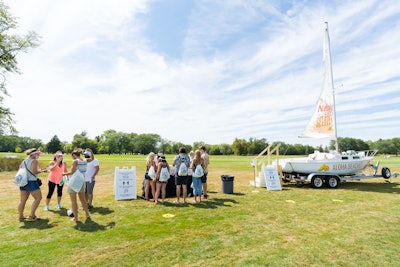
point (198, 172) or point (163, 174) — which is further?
point (198, 172)

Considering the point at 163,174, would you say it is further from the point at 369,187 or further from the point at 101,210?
the point at 369,187

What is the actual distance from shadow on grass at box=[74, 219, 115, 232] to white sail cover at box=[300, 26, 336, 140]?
1218cm

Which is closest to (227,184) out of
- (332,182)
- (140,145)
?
(332,182)

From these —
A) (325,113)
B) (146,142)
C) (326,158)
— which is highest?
(146,142)

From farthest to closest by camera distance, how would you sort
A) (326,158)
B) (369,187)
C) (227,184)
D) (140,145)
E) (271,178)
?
(140,145) → (326,158) → (369,187) → (271,178) → (227,184)

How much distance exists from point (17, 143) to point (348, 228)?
514 feet

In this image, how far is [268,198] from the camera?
902cm

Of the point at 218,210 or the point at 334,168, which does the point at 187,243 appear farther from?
the point at 334,168

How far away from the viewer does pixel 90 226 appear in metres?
5.56

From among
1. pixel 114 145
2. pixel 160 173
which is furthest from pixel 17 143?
pixel 160 173

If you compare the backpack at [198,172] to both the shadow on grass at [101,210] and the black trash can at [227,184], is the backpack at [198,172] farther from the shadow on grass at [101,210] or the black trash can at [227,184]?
the shadow on grass at [101,210]

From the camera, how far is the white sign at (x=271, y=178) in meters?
11.0

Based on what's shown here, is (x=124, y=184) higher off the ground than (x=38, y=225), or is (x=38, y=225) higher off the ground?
(x=124, y=184)

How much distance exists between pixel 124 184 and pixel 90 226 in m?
3.34
